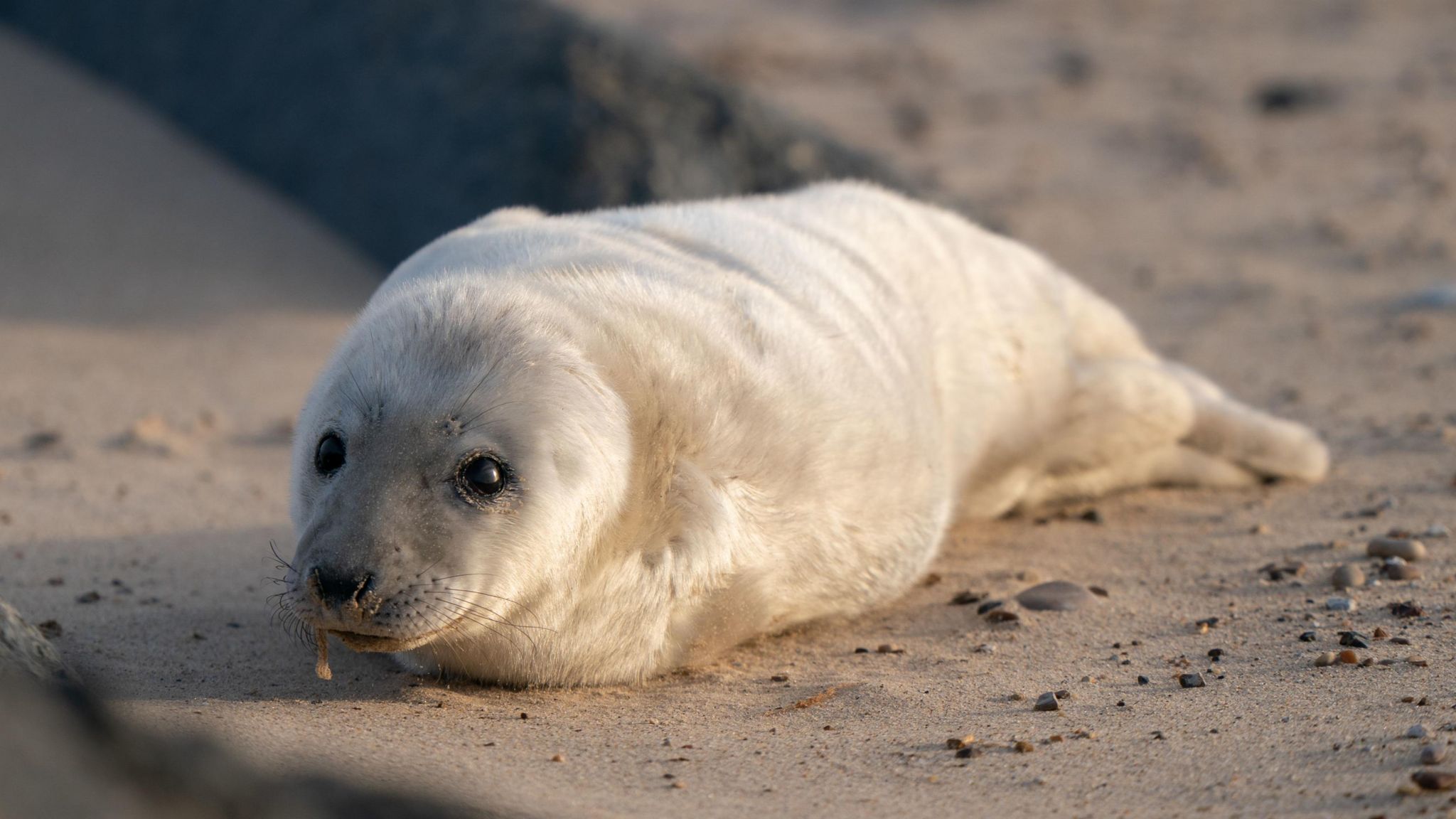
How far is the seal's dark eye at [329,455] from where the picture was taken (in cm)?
288

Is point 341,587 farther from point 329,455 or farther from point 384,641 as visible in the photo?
point 329,455

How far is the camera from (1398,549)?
3.70 m

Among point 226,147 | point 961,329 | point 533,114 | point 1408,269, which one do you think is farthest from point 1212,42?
point 961,329

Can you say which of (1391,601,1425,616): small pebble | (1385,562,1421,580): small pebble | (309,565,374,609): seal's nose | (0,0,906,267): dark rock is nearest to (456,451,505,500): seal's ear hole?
(309,565,374,609): seal's nose

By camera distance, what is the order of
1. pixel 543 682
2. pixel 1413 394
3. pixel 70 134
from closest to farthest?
pixel 543 682, pixel 1413 394, pixel 70 134

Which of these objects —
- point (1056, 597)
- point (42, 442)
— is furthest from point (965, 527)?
point (42, 442)

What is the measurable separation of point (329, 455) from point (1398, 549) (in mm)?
2432

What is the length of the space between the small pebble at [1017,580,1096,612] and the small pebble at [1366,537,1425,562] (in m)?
0.69

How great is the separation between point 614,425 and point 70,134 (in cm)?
567

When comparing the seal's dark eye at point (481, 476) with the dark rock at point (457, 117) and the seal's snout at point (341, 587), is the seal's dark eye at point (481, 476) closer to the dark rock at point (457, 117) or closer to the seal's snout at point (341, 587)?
the seal's snout at point (341, 587)

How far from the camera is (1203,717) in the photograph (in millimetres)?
2818

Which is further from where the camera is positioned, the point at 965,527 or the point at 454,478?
the point at 965,527

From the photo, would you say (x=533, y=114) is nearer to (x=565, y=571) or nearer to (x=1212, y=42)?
(x=565, y=571)

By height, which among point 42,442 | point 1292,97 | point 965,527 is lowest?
point 42,442
